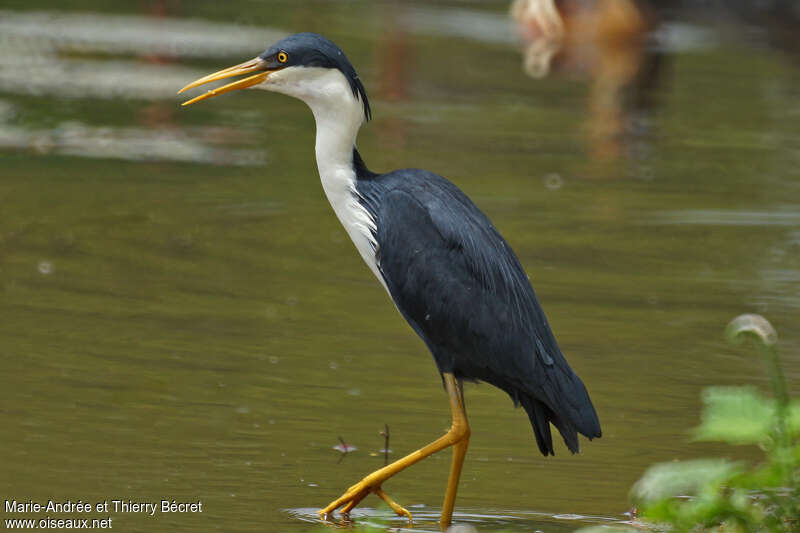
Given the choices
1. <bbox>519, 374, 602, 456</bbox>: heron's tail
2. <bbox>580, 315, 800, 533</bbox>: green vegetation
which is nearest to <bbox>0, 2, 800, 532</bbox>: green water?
<bbox>519, 374, 602, 456</bbox>: heron's tail

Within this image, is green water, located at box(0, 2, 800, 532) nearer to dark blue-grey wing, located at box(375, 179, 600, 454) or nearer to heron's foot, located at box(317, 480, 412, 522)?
heron's foot, located at box(317, 480, 412, 522)

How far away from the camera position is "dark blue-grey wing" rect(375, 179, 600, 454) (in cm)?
525

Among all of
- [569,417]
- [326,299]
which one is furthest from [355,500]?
[326,299]

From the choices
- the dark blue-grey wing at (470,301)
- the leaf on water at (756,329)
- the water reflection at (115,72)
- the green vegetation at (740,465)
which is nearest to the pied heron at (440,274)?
the dark blue-grey wing at (470,301)

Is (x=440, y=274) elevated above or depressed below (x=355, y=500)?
above

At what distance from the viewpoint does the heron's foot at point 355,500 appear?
514 centimetres

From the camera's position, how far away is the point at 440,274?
5301 mm

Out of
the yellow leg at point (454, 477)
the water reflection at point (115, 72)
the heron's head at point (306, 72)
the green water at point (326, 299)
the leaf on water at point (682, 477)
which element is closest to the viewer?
the leaf on water at point (682, 477)

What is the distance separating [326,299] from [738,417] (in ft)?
13.5

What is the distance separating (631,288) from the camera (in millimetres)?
8289

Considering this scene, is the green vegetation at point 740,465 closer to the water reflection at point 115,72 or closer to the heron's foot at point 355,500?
the heron's foot at point 355,500

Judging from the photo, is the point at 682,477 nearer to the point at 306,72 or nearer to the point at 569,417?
the point at 569,417

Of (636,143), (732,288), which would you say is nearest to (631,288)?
(732,288)

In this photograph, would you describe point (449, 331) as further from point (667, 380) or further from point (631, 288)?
point (631, 288)
